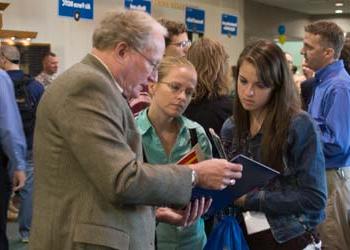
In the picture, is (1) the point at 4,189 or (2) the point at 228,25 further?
(2) the point at 228,25

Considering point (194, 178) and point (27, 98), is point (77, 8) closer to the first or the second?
point (27, 98)

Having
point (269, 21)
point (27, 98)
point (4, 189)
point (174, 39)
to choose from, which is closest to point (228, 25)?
point (269, 21)

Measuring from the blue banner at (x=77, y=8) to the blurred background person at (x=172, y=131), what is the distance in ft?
19.7

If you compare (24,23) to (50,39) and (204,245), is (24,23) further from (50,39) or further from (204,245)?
(204,245)

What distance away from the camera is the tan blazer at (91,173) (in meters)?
1.47

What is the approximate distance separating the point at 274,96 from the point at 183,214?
546mm

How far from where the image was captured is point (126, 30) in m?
1.58

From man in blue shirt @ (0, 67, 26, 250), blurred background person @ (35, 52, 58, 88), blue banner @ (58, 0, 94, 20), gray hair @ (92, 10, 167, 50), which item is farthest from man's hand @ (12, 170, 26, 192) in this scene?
blue banner @ (58, 0, 94, 20)

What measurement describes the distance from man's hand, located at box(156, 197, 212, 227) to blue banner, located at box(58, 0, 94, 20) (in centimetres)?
645

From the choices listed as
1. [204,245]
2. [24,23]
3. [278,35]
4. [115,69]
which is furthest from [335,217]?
[278,35]

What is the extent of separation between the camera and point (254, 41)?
2105mm

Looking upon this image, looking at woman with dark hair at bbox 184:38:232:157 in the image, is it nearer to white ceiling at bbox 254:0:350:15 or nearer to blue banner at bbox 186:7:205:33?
blue banner at bbox 186:7:205:33

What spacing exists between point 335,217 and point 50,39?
589 cm

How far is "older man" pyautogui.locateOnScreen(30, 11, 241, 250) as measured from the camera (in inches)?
58.0
